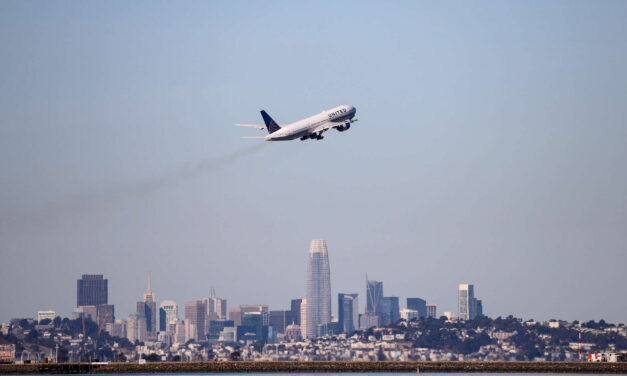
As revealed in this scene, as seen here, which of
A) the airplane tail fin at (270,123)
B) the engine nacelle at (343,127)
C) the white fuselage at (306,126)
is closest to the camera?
the white fuselage at (306,126)

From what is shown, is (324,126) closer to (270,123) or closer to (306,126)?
(306,126)

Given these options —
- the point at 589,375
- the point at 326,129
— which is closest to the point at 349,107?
the point at 326,129

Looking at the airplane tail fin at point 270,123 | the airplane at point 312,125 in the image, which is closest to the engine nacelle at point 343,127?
the airplane at point 312,125

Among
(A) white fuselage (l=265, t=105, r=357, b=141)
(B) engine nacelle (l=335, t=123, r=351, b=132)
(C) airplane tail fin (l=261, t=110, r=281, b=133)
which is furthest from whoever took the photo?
(B) engine nacelle (l=335, t=123, r=351, b=132)

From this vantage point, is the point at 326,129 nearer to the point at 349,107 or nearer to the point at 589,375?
the point at 349,107

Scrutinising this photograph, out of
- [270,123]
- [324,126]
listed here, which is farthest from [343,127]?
[270,123]

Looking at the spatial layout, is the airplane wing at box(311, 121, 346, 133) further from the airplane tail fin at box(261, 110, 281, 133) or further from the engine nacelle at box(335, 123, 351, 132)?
the airplane tail fin at box(261, 110, 281, 133)

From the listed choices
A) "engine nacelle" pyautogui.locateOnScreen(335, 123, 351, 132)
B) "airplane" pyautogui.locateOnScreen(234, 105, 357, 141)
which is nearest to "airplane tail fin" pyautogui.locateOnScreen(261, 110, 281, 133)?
"airplane" pyautogui.locateOnScreen(234, 105, 357, 141)

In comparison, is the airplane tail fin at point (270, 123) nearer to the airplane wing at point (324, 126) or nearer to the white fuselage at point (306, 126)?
the white fuselage at point (306, 126)
